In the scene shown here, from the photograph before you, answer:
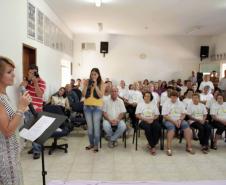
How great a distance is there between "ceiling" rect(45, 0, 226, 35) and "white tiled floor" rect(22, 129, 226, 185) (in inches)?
128

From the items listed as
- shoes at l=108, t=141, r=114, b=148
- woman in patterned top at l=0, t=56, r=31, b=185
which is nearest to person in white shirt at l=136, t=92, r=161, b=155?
shoes at l=108, t=141, r=114, b=148

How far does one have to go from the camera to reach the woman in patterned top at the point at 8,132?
4.91 ft

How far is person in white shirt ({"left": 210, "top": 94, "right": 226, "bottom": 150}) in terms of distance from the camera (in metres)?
4.74

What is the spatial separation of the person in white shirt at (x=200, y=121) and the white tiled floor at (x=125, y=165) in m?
0.19

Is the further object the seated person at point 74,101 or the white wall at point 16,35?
the seated person at point 74,101

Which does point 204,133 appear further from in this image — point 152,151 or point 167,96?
point 167,96

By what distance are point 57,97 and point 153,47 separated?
6.27m

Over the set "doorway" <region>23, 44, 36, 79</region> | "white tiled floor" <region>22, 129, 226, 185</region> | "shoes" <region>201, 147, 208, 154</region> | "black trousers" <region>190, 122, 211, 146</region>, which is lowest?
"white tiled floor" <region>22, 129, 226, 185</region>

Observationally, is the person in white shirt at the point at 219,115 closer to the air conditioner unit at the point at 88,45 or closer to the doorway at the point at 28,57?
the doorway at the point at 28,57

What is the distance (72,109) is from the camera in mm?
5914

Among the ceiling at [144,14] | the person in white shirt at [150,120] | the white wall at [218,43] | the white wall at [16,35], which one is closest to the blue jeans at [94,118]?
the person in white shirt at [150,120]

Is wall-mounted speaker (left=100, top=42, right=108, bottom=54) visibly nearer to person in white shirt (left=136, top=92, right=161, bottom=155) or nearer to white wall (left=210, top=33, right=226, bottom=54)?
white wall (left=210, top=33, right=226, bottom=54)

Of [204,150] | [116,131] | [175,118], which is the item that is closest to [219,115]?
[204,150]

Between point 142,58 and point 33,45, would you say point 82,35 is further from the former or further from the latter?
point 33,45
